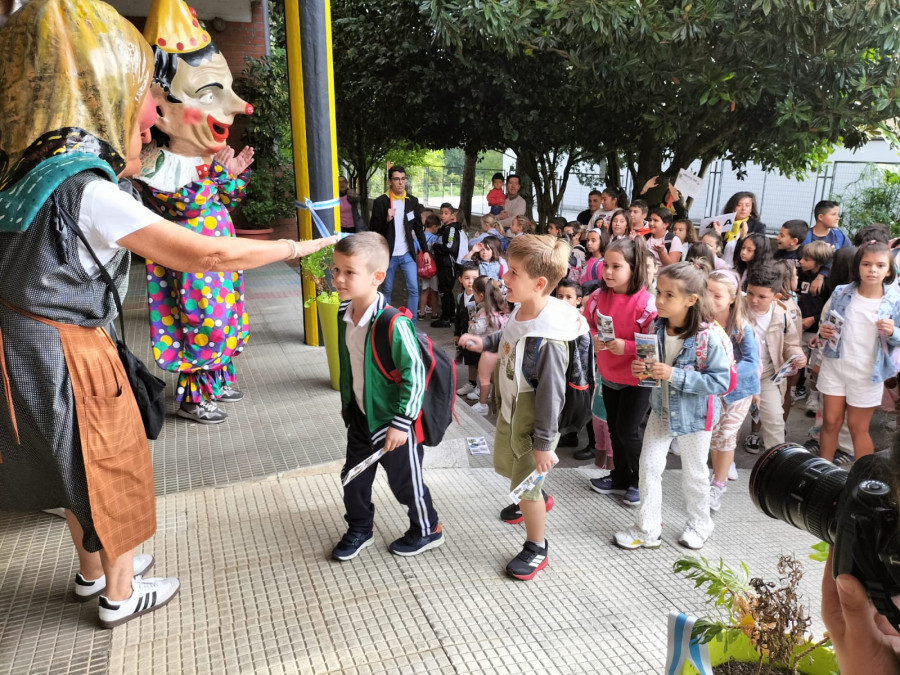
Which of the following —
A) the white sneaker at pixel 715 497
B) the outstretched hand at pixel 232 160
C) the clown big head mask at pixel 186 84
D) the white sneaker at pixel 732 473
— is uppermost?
the clown big head mask at pixel 186 84

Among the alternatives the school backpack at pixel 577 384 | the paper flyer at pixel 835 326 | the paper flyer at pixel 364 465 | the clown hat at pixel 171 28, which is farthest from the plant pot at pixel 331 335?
the paper flyer at pixel 835 326

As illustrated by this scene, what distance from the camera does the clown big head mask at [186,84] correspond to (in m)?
3.83

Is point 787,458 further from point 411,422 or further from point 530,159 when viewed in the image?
point 530,159

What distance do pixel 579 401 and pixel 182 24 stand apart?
320cm

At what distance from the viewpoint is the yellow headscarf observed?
1973mm

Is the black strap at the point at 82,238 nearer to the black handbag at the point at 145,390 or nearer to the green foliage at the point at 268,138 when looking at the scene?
the black handbag at the point at 145,390

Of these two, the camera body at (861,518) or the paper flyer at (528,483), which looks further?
the paper flyer at (528,483)

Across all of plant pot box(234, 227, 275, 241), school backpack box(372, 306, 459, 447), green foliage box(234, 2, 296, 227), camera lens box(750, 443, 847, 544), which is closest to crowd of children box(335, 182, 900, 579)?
school backpack box(372, 306, 459, 447)

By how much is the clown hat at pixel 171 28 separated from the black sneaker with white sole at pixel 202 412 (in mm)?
2133

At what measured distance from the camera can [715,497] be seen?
3645 millimetres

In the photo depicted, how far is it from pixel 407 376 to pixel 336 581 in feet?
2.86

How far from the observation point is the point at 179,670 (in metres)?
2.14

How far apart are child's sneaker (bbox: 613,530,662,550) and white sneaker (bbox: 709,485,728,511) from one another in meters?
0.67

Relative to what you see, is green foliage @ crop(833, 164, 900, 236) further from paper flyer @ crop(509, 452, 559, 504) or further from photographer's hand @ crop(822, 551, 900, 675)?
photographer's hand @ crop(822, 551, 900, 675)
